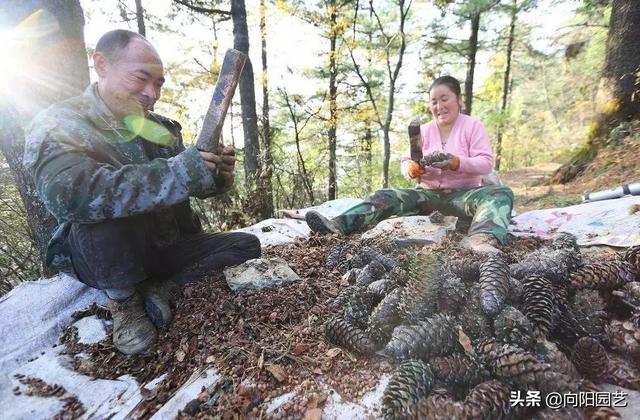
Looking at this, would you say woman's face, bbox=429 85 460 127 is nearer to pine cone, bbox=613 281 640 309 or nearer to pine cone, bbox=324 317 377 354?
pine cone, bbox=613 281 640 309

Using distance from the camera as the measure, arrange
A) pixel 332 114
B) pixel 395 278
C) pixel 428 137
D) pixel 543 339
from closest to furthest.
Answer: pixel 543 339 → pixel 395 278 → pixel 428 137 → pixel 332 114

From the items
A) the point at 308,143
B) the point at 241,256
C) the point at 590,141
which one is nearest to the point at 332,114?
the point at 308,143

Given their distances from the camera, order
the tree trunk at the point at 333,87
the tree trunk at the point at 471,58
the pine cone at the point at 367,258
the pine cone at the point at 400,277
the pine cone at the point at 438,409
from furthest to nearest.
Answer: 1. the tree trunk at the point at 471,58
2. the tree trunk at the point at 333,87
3. the pine cone at the point at 367,258
4. the pine cone at the point at 400,277
5. the pine cone at the point at 438,409

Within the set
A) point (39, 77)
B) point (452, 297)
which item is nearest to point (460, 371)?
point (452, 297)

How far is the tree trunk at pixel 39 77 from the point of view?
2.38m

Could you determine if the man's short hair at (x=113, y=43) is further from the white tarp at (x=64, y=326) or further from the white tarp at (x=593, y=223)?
the white tarp at (x=593, y=223)

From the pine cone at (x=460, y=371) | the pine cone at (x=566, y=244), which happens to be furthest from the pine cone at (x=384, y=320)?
the pine cone at (x=566, y=244)

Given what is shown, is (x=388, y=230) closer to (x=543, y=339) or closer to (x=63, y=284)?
(x=543, y=339)

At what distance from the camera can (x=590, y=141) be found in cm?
571

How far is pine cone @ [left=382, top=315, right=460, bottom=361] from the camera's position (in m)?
1.28

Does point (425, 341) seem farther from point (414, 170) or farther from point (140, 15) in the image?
point (140, 15)

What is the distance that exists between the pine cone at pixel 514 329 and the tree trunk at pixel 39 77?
10.5 feet

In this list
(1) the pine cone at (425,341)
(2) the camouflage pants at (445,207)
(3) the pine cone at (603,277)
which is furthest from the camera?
(2) the camouflage pants at (445,207)

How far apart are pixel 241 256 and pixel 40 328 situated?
4.02ft
